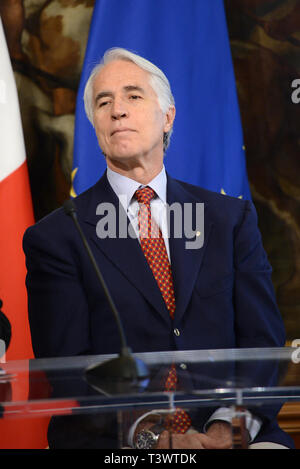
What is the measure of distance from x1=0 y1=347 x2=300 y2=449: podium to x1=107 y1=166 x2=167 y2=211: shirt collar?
926 mm

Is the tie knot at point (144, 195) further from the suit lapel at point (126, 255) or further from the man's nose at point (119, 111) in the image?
the man's nose at point (119, 111)

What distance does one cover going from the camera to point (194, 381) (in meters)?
1.15

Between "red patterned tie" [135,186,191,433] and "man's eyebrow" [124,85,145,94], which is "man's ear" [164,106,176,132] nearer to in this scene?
"man's eyebrow" [124,85,145,94]

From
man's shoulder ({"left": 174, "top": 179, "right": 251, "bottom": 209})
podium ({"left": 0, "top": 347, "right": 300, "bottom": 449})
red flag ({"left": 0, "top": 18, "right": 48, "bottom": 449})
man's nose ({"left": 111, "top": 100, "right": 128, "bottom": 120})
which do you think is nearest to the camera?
podium ({"left": 0, "top": 347, "right": 300, "bottom": 449})

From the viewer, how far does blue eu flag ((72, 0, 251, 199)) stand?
2.66m

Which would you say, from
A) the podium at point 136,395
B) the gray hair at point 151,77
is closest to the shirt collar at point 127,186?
the gray hair at point 151,77

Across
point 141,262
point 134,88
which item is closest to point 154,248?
point 141,262

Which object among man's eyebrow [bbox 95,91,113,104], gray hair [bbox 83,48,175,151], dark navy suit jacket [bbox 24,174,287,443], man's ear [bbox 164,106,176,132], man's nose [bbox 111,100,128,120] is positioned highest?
gray hair [bbox 83,48,175,151]

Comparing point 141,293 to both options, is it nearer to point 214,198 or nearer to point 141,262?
point 141,262

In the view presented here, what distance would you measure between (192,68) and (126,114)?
74 centimetres

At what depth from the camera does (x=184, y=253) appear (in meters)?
2.06

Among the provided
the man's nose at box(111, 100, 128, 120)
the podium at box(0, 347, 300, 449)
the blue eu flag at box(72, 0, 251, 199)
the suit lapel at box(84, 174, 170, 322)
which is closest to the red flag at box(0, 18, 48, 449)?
the blue eu flag at box(72, 0, 251, 199)

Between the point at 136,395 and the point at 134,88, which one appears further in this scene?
the point at 134,88

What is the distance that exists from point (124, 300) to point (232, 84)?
1.25m
